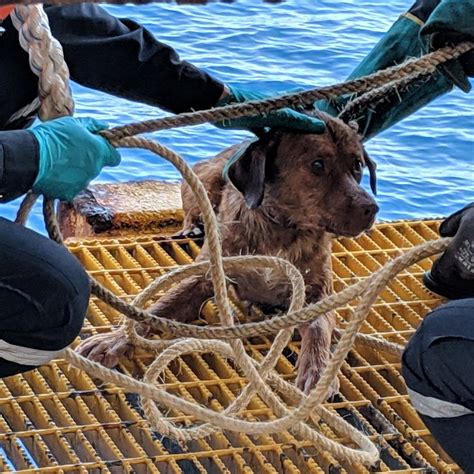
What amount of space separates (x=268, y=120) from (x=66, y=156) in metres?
1.13

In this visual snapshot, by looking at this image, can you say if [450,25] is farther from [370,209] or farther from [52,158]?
[52,158]

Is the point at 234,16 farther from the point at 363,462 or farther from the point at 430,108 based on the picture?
the point at 363,462

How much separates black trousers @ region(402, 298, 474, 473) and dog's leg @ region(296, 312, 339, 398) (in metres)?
1.00

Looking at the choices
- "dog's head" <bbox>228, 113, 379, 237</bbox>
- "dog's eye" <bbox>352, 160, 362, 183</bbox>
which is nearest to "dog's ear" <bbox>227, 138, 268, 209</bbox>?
"dog's head" <bbox>228, 113, 379, 237</bbox>

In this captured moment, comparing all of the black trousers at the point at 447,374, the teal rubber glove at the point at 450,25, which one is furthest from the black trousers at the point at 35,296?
the teal rubber glove at the point at 450,25

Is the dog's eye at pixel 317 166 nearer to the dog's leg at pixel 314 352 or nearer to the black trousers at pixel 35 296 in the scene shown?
the dog's leg at pixel 314 352

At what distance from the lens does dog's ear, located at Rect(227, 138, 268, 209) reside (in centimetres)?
409

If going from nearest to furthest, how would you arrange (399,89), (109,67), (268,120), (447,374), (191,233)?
(447,374), (109,67), (268,120), (399,89), (191,233)

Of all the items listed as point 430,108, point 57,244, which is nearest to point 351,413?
point 57,244

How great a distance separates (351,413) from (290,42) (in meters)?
7.64

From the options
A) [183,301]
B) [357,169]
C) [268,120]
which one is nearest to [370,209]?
[357,169]

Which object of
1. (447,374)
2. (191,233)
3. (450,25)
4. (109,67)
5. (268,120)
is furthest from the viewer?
(191,233)

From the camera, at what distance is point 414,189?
8320 millimetres

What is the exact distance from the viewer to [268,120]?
382 centimetres
